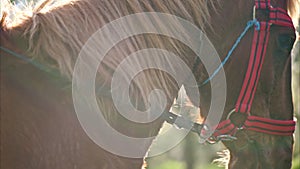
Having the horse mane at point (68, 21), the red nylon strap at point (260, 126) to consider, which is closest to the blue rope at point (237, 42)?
the red nylon strap at point (260, 126)

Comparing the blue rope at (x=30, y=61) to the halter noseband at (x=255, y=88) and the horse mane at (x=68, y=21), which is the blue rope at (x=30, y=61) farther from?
the halter noseband at (x=255, y=88)

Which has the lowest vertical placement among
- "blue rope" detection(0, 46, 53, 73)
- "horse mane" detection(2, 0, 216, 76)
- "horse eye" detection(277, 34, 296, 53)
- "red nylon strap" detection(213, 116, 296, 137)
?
"red nylon strap" detection(213, 116, 296, 137)

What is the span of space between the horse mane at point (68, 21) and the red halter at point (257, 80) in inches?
20.7

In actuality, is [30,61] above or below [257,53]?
below

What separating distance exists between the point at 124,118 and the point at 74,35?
474 mm

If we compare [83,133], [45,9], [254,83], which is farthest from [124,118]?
[254,83]

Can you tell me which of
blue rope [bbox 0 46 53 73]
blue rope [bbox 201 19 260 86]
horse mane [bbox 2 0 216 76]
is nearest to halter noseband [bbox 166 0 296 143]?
blue rope [bbox 201 19 260 86]

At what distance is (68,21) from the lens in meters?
2.54

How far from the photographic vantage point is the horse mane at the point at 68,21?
2434 millimetres

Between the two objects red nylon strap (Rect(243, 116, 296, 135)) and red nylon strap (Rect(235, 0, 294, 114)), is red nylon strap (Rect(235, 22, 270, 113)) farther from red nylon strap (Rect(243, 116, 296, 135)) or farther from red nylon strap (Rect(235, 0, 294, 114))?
red nylon strap (Rect(243, 116, 296, 135))

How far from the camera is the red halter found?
3.07m

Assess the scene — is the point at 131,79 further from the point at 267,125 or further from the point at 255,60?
the point at 267,125

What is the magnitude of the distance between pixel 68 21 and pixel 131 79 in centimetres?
41

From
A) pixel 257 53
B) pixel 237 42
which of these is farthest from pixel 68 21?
pixel 257 53
